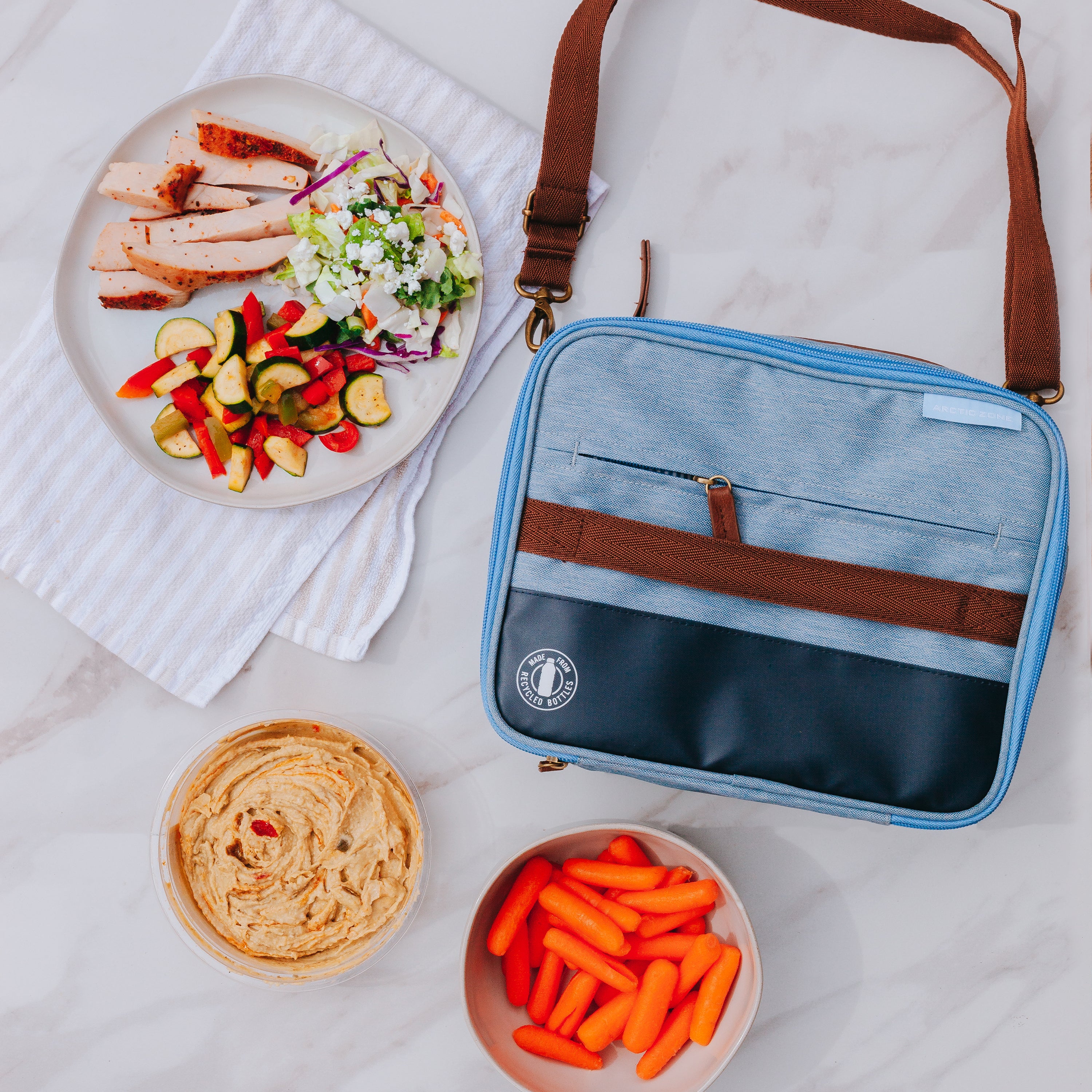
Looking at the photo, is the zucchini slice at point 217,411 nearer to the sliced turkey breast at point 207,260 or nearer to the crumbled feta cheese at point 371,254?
the sliced turkey breast at point 207,260

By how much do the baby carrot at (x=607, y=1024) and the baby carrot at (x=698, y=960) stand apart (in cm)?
7

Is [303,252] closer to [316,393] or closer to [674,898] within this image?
[316,393]

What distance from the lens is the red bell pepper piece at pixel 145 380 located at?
1076 millimetres

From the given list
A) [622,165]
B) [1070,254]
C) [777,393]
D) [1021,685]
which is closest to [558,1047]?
[1021,685]

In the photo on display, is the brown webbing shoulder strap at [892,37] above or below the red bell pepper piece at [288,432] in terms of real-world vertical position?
above

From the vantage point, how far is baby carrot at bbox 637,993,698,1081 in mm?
1084

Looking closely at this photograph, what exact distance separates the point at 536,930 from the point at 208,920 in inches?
19.0

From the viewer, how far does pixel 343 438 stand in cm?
110

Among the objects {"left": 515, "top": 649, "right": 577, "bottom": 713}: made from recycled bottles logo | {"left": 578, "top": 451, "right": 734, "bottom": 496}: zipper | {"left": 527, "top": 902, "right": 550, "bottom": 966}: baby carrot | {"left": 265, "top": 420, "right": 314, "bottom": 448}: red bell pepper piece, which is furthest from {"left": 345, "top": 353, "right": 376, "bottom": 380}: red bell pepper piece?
{"left": 527, "top": 902, "right": 550, "bottom": 966}: baby carrot

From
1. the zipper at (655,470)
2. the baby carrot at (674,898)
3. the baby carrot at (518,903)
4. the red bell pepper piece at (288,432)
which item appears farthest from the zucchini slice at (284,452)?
the baby carrot at (674,898)

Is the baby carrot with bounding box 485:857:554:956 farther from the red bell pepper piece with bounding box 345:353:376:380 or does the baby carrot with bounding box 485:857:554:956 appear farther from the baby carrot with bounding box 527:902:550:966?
the red bell pepper piece with bounding box 345:353:376:380

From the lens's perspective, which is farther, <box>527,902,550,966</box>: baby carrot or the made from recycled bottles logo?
<box>527,902,550,966</box>: baby carrot

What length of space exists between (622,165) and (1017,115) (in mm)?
560

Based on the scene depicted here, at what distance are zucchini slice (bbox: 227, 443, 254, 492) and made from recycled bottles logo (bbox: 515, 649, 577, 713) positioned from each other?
0.50m
